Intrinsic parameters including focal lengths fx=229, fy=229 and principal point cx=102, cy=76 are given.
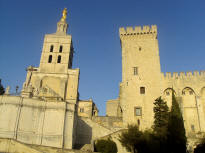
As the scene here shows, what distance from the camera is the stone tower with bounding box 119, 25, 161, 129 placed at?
1283 inches

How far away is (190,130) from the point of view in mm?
32531

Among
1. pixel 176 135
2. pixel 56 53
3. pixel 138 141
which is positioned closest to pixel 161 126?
pixel 176 135

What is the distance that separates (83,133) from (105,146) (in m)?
7.46

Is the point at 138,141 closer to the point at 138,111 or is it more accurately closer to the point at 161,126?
the point at 161,126

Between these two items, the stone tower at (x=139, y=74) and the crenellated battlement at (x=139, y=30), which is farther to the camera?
the crenellated battlement at (x=139, y=30)

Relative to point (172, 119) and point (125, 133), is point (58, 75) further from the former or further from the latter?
point (172, 119)

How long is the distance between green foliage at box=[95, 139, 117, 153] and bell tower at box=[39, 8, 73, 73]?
62.4ft

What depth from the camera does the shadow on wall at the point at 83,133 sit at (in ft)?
99.7

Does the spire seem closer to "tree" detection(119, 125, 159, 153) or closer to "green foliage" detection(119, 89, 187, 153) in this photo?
"green foliage" detection(119, 89, 187, 153)

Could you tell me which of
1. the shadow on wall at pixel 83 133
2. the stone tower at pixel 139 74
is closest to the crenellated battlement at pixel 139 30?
the stone tower at pixel 139 74

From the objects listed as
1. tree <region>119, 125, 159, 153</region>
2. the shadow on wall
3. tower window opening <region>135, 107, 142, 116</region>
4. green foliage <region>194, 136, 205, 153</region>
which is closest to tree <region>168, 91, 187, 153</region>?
tree <region>119, 125, 159, 153</region>

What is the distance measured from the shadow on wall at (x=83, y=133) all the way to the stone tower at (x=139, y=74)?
206 inches

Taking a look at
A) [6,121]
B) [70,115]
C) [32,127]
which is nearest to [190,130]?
[70,115]

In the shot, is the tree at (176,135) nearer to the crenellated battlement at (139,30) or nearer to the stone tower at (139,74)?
the stone tower at (139,74)
